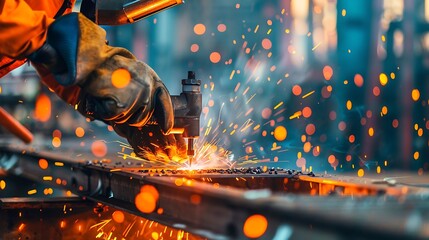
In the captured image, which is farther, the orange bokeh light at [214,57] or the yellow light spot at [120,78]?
the orange bokeh light at [214,57]

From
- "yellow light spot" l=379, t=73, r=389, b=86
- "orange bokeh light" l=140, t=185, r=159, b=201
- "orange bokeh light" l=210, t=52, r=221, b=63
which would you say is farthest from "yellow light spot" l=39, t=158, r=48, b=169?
"yellow light spot" l=379, t=73, r=389, b=86

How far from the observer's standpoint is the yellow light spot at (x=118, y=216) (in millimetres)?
2768

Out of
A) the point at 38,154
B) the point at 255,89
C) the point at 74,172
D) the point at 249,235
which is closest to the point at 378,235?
the point at 249,235

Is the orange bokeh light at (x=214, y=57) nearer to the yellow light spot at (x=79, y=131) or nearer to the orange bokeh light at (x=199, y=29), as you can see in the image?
the orange bokeh light at (x=199, y=29)

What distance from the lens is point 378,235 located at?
1028mm

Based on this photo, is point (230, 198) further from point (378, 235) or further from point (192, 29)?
point (192, 29)

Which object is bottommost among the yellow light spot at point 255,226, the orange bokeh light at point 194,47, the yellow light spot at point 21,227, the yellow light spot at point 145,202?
the yellow light spot at point 21,227

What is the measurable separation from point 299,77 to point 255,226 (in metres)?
7.12

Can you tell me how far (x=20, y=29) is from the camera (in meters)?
2.01

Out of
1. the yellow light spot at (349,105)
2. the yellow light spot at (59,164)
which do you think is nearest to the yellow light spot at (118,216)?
the yellow light spot at (59,164)

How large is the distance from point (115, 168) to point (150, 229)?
1.10ft

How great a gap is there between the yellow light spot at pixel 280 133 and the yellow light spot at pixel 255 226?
23.5 ft

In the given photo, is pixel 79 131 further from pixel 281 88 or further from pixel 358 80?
pixel 358 80

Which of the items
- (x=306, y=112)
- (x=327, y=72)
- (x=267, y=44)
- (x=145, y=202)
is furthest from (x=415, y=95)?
(x=145, y=202)
